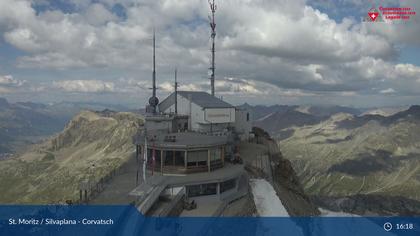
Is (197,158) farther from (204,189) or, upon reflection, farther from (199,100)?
(199,100)

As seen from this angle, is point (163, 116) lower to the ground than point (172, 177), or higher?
higher

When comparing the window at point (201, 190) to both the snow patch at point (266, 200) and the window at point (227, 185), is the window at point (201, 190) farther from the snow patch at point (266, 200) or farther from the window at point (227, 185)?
the snow patch at point (266, 200)

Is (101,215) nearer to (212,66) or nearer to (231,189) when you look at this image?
(231,189)

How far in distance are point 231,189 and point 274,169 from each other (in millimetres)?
22077

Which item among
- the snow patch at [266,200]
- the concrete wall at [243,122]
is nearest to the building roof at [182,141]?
the snow patch at [266,200]

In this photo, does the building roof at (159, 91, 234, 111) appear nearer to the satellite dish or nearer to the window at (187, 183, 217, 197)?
the satellite dish

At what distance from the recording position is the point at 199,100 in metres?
60.8

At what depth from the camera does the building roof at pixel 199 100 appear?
5921 centimetres

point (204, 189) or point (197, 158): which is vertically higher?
point (197, 158)

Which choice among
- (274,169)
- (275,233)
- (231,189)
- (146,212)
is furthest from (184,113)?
(146,212)

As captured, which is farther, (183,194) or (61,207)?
(183,194)

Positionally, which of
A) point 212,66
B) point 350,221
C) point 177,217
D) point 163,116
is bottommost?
point 350,221

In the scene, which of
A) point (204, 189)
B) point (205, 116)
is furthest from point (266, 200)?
point (205, 116)

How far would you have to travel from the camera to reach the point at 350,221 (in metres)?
65.8
